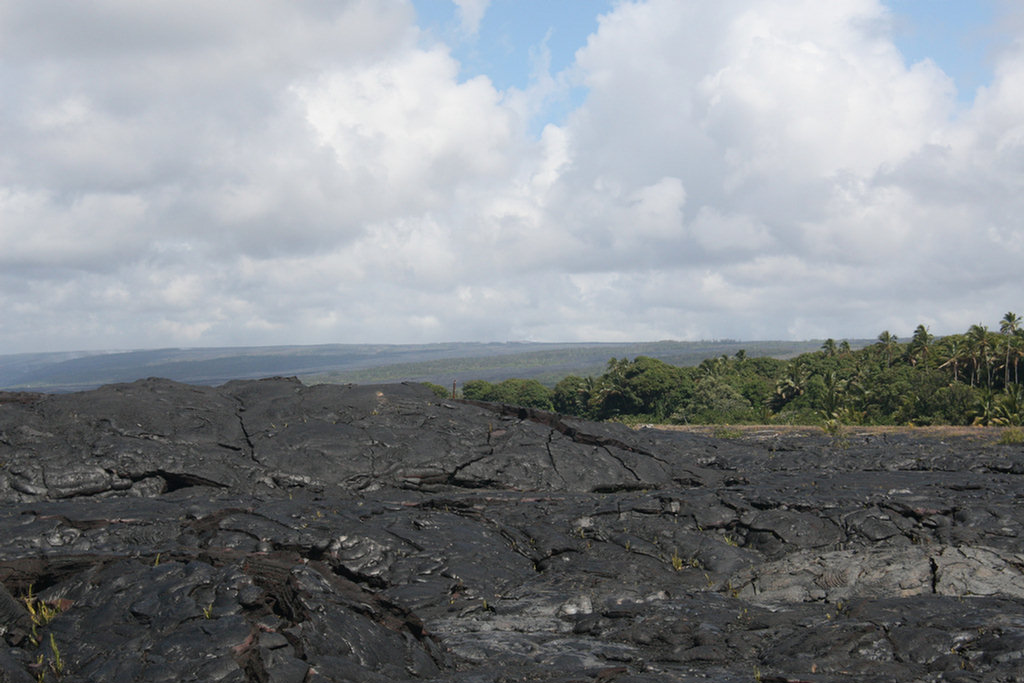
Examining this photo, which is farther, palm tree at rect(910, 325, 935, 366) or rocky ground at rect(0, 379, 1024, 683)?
palm tree at rect(910, 325, 935, 366)

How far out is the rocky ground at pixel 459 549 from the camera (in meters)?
9.70

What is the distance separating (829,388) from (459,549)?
75.1 meters

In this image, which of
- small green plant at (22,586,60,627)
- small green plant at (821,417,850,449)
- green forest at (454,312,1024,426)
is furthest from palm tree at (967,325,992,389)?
small green plant at (22,586,60,627)

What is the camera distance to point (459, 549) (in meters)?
15.1

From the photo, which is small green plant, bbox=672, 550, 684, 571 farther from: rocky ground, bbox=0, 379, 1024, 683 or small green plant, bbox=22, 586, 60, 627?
small green plant, bbox=22, 586, 60, 627

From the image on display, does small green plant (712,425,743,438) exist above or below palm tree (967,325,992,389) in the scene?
below

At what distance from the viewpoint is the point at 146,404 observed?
2134cm

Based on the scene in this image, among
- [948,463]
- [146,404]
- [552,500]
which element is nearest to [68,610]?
[552,500]

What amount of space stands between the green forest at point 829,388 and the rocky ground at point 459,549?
33910 mm

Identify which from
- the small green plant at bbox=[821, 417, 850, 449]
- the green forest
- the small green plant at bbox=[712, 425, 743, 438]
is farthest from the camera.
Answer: the green forest

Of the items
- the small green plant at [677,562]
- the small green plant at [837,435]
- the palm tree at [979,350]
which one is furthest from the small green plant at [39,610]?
the palm tree at [979,350]

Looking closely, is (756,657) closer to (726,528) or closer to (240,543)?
(726,528)

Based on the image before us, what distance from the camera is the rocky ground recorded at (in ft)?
31.8

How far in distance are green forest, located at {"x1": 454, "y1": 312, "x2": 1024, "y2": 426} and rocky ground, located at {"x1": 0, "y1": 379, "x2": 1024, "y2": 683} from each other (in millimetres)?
33910
